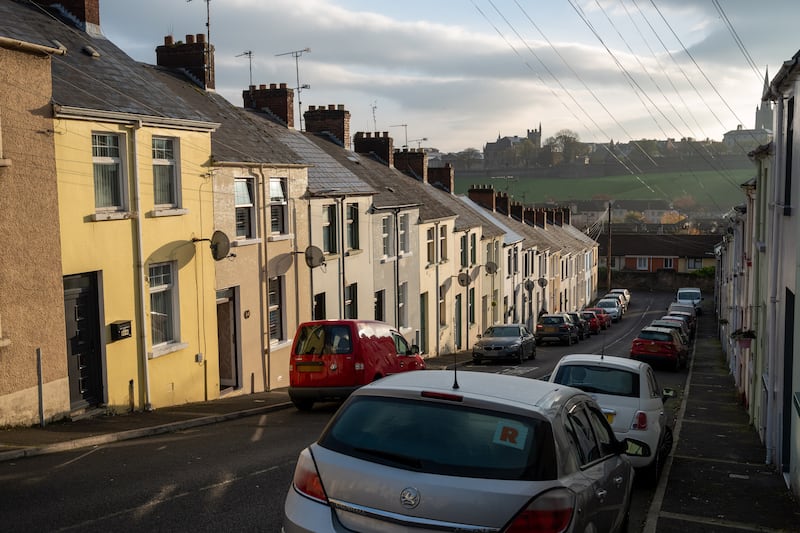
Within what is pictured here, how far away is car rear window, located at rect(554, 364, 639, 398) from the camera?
38.7 feet

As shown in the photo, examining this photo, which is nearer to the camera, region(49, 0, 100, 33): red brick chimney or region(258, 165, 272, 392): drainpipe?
region(49, 0, 100, 33): red brick chimney

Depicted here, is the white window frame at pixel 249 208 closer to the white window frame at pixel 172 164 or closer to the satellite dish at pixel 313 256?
the satellite dish at pixel 313 256

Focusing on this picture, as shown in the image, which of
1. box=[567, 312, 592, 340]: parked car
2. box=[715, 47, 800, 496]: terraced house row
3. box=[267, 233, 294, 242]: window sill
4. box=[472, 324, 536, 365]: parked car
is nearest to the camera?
box=[715, 47, 800, 496]: terraced house row

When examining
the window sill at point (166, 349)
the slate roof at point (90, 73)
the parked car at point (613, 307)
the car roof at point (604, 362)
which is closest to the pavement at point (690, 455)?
the window sill at point (166, 349)

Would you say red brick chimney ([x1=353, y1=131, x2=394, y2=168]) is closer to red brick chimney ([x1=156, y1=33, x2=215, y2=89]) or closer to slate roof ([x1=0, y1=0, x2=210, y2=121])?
red brick chimney ([x1=156, y1=33, x2=215, y2=89])

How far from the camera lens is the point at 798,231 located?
34.4 feet

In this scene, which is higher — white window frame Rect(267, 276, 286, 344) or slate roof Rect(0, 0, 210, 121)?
slate roof Rect(0, 0, 210, 121)

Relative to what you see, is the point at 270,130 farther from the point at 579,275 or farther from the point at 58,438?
the point at 579,275

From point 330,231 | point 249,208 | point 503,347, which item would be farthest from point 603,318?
point 249,208

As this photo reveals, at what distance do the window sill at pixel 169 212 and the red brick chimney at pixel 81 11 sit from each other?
5163 mm

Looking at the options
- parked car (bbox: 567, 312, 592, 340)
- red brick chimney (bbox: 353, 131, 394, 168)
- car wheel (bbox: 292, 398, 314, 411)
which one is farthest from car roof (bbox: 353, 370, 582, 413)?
parked car (bbox: 567, 312, 592, 340)

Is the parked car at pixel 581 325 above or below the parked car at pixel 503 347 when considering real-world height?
below

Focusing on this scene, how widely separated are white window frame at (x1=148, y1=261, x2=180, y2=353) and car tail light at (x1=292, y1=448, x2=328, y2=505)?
37.0 feet

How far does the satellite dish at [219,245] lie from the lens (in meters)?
17.0
